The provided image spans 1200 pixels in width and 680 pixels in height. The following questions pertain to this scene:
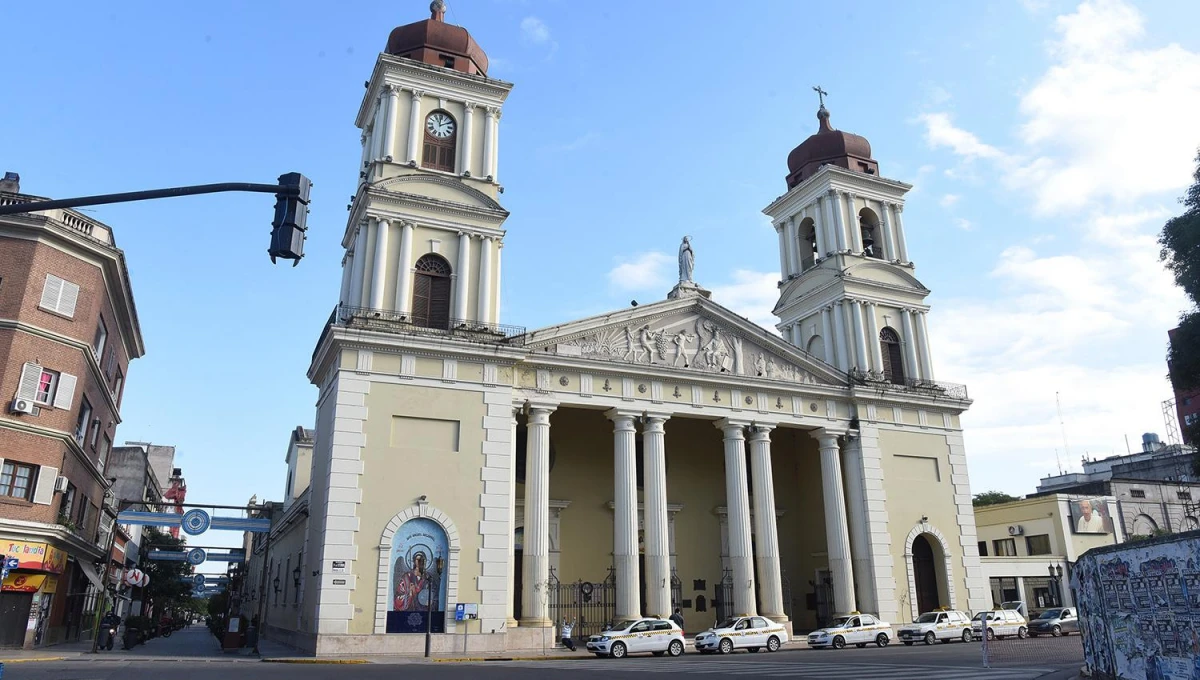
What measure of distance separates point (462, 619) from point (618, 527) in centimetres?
748

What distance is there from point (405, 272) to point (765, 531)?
18.5m

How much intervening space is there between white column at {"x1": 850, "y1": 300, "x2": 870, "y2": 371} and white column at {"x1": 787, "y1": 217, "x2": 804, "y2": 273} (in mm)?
5134

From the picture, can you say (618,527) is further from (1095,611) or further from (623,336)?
(1095,611)

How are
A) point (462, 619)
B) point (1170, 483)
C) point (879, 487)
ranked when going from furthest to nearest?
point (1170, 483)
point (879, 487)
point (462, 619)

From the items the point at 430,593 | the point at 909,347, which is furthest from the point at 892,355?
the point at 430,593

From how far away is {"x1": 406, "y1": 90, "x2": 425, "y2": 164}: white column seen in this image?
3381cm

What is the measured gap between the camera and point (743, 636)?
2942 cm

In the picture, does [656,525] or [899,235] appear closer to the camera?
[656,525]

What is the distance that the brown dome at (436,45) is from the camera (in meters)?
35.9

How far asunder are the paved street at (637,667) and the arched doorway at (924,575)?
922 cm

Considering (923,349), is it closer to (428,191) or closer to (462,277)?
(462,277)

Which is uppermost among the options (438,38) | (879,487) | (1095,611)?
(438,38)

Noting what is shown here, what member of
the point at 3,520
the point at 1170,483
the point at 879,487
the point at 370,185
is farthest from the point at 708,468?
the point at 1170,483

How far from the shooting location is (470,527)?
29156 mm
